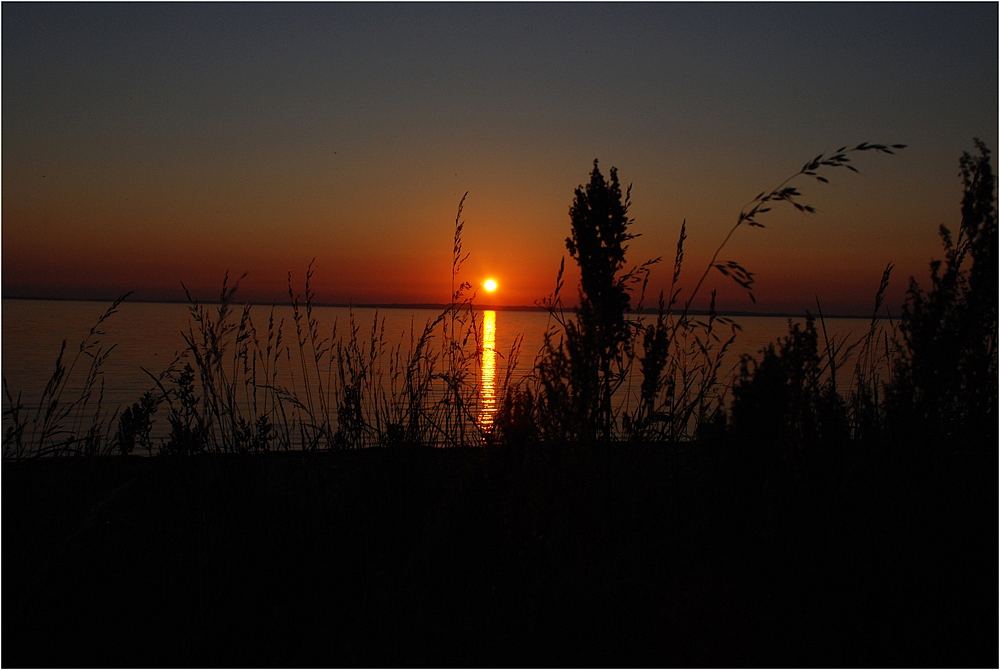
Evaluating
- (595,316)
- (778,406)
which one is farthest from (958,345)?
(595,316)

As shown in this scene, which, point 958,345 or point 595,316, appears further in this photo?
point 958,345

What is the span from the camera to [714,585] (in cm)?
194

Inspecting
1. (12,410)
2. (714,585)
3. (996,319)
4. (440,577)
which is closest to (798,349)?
(996,319)

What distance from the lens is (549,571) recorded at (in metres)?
1.92

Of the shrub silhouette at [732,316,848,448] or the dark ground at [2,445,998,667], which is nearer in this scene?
the dark ground at [2,445,998,667]

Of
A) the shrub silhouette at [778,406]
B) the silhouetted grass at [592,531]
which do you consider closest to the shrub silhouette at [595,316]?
the silhouetted grass at [592,531]

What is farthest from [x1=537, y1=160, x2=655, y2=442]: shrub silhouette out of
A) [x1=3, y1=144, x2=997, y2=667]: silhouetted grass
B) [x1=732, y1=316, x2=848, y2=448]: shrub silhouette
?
[x1=732, y1=316, x2=848, y2=448]: shrub silhouette

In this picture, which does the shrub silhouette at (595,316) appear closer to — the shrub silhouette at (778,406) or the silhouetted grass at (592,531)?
the silhouetted grass at (592,531)

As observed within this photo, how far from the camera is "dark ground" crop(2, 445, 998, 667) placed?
1779 mm

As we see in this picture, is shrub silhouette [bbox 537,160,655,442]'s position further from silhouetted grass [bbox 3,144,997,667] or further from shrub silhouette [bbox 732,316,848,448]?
shrub silhouette [bbox 732,316,848,448]

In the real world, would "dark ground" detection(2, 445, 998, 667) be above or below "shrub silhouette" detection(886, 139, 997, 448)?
below

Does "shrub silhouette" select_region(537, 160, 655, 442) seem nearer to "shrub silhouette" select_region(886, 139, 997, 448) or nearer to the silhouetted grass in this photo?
the silhouetted grass

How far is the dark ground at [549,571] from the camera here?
178cm

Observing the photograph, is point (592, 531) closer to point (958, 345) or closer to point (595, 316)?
point (595, 316)
